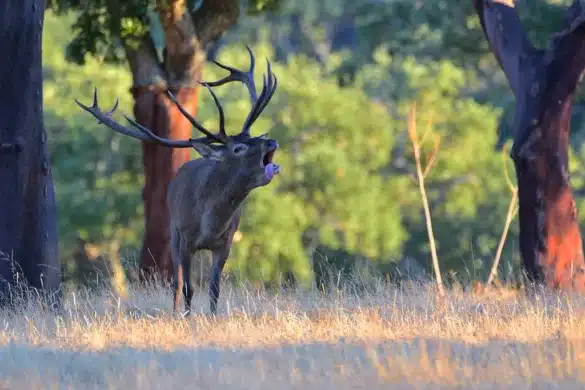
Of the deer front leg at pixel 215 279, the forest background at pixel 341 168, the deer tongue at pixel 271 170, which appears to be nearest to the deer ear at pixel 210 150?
the deer tongue at pixel 271 170

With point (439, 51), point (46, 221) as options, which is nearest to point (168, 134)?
point (46, 221)

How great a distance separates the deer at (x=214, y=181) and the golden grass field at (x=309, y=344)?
1.59 feet

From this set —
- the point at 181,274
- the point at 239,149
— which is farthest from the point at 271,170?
the point at 181,274

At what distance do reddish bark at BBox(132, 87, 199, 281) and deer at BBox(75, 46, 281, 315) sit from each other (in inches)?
139

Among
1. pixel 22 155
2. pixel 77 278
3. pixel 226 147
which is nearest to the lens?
pixel 226 147

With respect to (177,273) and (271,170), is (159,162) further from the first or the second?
(271,170)

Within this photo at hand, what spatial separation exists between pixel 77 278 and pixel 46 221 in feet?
52.1

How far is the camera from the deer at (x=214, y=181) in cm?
1187

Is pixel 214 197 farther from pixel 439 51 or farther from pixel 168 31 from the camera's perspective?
pixel 439 51

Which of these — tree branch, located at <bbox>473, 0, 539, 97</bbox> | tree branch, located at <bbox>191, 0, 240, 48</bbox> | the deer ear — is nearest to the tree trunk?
the deer ear

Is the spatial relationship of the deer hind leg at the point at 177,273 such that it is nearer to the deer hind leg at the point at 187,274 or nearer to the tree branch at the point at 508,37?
the deer hind leg at the point at 187,274

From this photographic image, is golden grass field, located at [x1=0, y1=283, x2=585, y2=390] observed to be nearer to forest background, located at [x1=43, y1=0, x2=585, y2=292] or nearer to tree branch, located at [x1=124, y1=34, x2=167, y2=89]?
tree branch, located at [x1=124, y1=34, x2=167, y2=89]

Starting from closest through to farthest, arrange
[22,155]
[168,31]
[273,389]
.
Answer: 1. [273,389]
2. [22,155]
3. [168,31]

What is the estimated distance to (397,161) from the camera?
3403 cm
